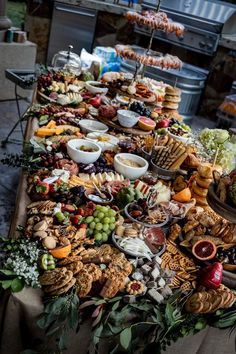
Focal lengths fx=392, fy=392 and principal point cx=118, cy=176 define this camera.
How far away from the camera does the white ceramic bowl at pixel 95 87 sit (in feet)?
12.1

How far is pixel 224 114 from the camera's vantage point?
18.9 ft

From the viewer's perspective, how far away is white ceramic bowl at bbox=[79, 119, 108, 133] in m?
2.86

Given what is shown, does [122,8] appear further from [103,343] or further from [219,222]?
[103,343]

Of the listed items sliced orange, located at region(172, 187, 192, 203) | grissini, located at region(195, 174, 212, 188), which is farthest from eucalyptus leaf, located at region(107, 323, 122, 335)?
grissini, located at region(195, 174, 212, 188)

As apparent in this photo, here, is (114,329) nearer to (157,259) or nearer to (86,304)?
(86,304)

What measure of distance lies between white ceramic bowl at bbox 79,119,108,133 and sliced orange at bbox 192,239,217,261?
1341 mm

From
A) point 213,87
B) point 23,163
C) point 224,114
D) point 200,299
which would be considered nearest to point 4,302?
point 200,299

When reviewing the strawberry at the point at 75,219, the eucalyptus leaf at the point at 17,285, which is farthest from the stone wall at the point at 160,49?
the eucalyptus leaf at the point at 17,285

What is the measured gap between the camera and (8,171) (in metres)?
3.69

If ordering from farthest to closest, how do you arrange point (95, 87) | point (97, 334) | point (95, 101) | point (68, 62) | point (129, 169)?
1. point (68, 62)
2. point (95, 87)
3. point (95, 101)
4. point (129, 169)
5. point (97, 334)

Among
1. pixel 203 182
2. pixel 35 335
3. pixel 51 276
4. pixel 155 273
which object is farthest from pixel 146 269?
pixel 203 182

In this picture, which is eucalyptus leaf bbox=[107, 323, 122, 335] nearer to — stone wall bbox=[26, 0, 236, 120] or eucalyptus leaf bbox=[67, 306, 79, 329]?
eucalyptus leaf bbox=[67, 306, 79, 329]

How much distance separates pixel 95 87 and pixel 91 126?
891 millimetres

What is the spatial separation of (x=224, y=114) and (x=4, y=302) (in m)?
4.94
